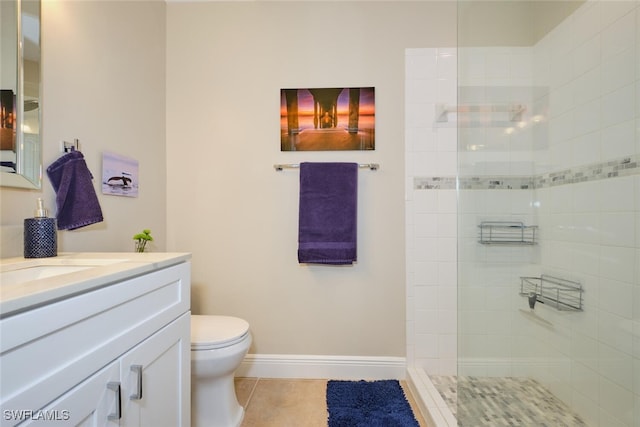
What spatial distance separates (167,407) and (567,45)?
228 cm

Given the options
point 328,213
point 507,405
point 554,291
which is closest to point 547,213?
point 554,291

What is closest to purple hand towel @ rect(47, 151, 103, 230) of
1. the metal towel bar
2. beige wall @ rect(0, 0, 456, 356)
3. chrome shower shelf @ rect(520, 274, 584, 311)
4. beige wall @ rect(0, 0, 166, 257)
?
beige wall @ rect(0, 0, 166, 257)

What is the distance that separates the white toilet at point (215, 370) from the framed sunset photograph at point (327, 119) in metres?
1.11

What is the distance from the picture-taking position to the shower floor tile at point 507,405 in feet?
4.03

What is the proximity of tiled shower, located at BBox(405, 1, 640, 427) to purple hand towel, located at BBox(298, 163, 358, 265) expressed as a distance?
0.38 m

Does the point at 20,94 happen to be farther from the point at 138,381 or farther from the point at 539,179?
the point at 539,179

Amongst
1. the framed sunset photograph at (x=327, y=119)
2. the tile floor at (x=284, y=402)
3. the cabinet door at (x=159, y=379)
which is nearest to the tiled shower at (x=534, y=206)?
the framed sunset photograph at (x=327, y=119)

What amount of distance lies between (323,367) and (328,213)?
0.98 metres

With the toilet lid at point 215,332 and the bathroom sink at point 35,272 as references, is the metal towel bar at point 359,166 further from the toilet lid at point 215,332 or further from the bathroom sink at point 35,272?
the bathroom sink at point 35,272

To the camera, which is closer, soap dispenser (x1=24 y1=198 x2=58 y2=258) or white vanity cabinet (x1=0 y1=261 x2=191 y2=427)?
white vanity cabinet (x1=0 y1=261 x2=191 y2=427)

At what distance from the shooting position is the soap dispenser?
3.07 ft

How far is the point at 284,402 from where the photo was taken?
4.93 ft

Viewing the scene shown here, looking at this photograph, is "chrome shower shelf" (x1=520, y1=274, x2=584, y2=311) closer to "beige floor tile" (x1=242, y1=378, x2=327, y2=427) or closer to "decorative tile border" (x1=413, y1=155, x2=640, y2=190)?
"decorative tile border" (x1=413, y1=155, x2=640, y2=190)

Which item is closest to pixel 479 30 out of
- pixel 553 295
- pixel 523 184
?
pixel 523 184
